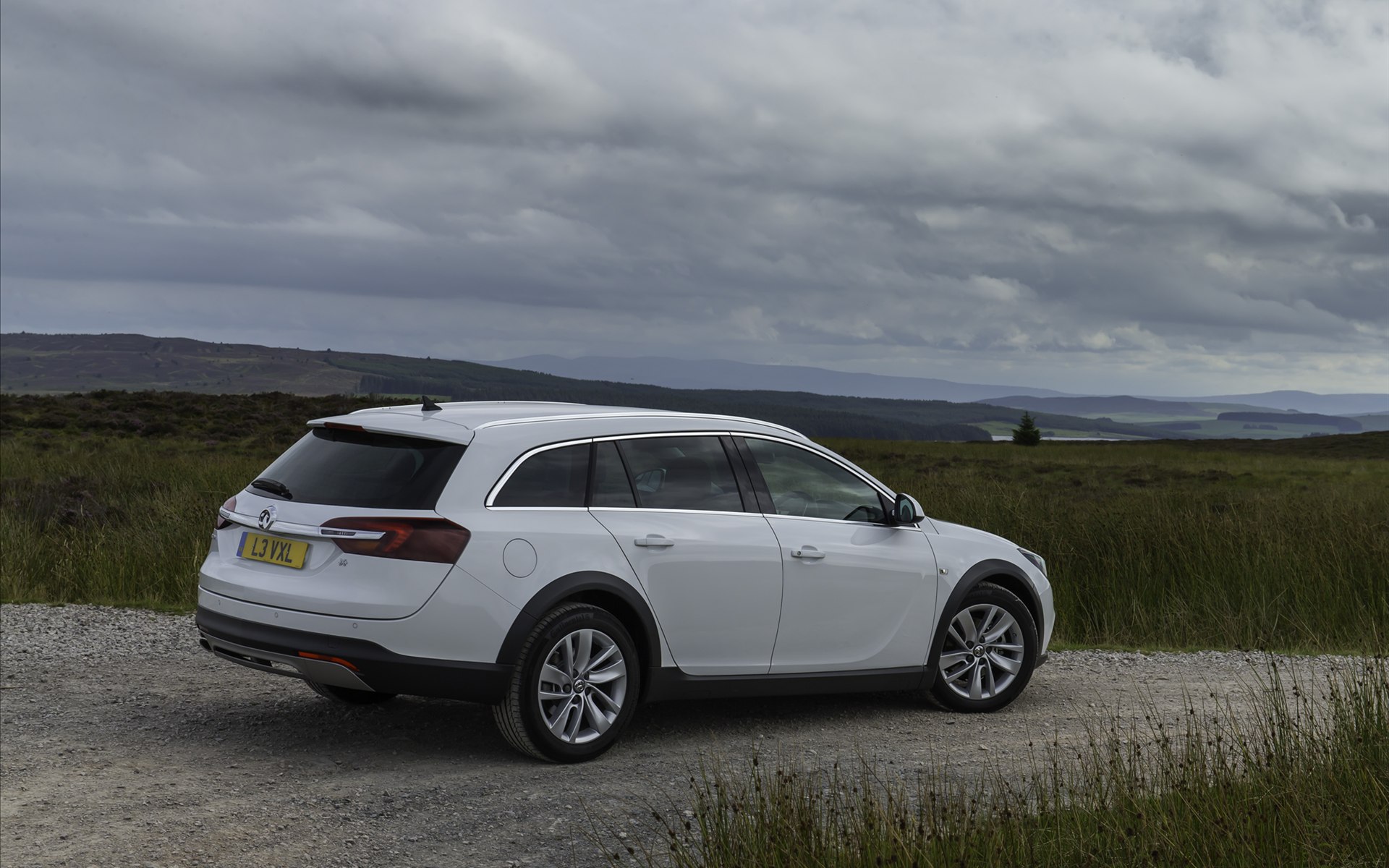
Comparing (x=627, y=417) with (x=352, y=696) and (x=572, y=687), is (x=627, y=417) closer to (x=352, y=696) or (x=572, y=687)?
(x=572, y=687)

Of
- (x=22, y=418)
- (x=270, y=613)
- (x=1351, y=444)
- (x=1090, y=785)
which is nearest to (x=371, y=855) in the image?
(x=270, y=613)

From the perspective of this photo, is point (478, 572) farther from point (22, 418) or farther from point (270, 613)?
point (22, 418)

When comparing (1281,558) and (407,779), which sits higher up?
(1281,558)

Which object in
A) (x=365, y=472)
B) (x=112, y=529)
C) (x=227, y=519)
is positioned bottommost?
(x=112, y=529)

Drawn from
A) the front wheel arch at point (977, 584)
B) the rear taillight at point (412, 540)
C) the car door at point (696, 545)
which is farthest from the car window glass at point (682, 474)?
the front wheel arch at point (977, 584)

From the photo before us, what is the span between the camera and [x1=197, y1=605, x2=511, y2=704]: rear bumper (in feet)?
20.1

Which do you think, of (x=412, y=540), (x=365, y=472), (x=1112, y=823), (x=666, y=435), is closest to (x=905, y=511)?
(x=666, y=435)

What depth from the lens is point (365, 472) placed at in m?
6.48

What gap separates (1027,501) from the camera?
16.8 metres

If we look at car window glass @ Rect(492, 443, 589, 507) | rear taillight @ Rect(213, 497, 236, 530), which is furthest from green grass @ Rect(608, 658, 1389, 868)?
rear taillight @ Rect(213, 497, 236, 530)

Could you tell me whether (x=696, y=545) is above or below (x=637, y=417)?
below

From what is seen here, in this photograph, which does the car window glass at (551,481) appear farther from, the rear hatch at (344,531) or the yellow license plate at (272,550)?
the yellow license plate at (272,550)

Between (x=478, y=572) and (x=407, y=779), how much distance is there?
117 cm

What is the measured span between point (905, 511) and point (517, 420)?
2.48 metres
